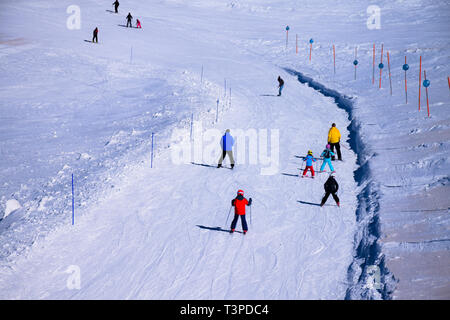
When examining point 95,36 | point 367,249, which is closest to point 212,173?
point 367,249

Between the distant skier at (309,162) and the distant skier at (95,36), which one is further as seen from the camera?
the distant skier at (95,36)

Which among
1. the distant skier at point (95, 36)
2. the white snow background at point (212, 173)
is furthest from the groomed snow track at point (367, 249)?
the distant skier at point (95, 36)

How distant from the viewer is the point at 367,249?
39.0 feet

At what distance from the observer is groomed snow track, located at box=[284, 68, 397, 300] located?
10305mm

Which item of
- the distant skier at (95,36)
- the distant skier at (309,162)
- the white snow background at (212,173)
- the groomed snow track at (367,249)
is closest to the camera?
the groomed snow track at (367,249)

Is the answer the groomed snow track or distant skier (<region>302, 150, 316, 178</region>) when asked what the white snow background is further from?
distant skier (<region>302, 150, 316, 178</region>)

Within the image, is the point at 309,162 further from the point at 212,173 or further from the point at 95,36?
the point at 95,36

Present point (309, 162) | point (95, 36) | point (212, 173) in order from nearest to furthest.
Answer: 1. point (309, 162)
2. point (212, 173)
3. point (95, 36)

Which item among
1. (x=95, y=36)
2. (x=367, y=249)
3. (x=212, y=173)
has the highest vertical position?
(x=95, y=36)

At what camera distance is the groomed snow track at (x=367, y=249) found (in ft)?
33.8

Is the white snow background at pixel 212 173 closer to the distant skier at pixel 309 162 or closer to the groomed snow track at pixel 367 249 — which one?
the groomed snow track at pixel 367 249

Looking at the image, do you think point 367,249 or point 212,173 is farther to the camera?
point 212,173

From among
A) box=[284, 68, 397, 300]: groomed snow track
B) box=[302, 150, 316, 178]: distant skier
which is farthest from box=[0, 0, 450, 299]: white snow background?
box=[302, 150, 316, 178]: distant skier
